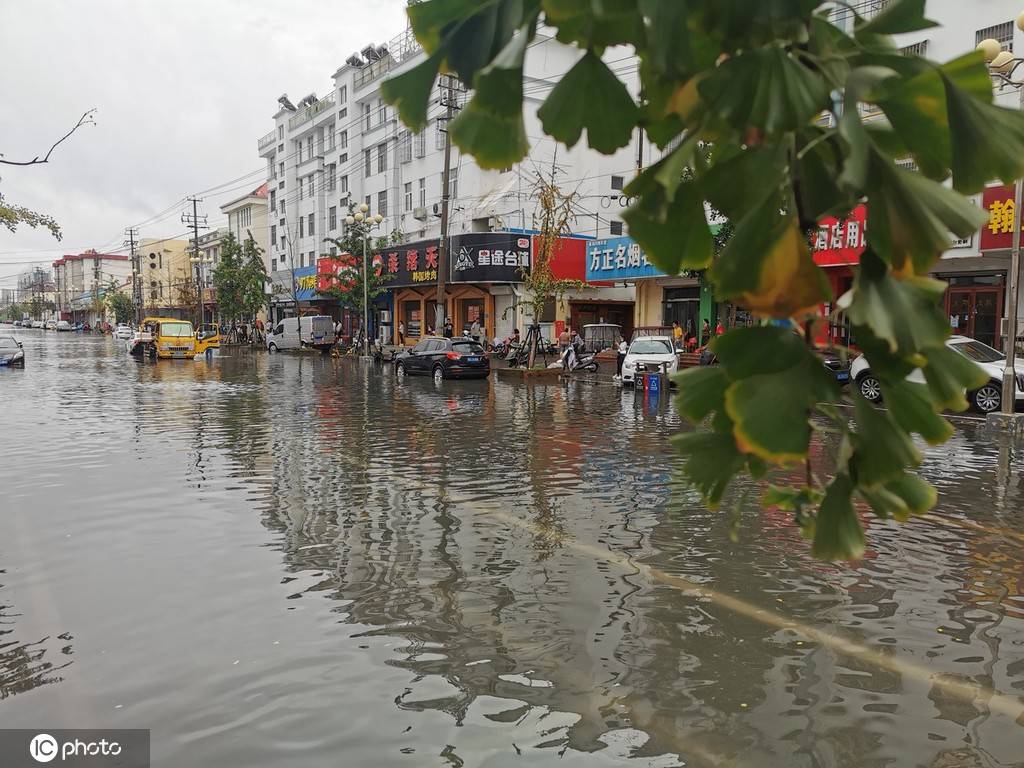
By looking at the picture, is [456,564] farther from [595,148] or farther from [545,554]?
[595,148]

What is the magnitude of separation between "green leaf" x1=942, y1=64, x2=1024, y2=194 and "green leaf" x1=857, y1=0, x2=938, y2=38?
15cm

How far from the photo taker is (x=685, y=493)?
864 centimetres

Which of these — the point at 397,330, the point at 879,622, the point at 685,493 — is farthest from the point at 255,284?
the point at 879,622

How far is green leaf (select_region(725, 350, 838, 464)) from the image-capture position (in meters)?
1.05

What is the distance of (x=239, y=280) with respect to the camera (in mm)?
57469

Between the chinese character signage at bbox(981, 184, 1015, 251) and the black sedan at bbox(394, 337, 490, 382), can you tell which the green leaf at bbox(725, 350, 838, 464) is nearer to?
the chinese character signage at bbox(981, 184, 1015, 251)

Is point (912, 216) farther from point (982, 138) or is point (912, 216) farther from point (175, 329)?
point (175, 329)

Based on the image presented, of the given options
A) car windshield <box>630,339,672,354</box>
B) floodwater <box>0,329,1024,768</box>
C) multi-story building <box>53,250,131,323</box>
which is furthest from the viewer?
multi-story building <box>53,250,131,323</box>

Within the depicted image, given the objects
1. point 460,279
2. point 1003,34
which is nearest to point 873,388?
point 1003,34

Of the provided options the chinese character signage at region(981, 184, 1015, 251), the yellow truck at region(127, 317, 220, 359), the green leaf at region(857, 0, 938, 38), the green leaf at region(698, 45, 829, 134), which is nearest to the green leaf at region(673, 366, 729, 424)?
the green leaf at region(698, 45, 829, 134)

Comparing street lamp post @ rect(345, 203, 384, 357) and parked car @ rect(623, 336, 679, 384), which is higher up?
street lamp post @ rect(345, 203, 384, 357)

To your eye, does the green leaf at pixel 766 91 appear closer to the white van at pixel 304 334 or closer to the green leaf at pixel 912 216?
the green leaf at pixel 912 216

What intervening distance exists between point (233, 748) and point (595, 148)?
3331 millimetres

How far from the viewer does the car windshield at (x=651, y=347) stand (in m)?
22.6
